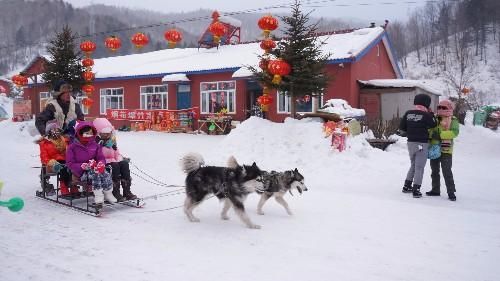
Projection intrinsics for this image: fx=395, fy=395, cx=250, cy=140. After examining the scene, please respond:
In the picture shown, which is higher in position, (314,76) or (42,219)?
Answer: (314,76)

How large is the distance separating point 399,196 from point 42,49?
115051mm

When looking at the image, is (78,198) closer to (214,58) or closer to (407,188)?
(407,188)

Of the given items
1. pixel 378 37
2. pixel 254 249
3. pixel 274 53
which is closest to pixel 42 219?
pixel 254 249

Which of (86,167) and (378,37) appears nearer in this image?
(86,167)

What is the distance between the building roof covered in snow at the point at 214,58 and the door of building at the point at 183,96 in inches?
43.4

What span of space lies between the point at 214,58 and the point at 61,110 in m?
17.2

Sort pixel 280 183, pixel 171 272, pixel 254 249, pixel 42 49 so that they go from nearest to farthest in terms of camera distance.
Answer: pixel 171 272 → pixel 254 249 → pixel 280 183 → pixel 42 49

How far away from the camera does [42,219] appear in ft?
18.9

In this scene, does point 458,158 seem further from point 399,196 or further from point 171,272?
point 171,272

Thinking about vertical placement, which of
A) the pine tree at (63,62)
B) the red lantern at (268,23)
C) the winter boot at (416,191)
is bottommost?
the winter boot at (416,191)

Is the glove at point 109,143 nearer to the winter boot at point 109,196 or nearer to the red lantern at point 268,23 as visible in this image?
the winter boot at point 109,196

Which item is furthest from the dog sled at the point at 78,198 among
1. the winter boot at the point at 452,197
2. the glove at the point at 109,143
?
the winter boot at the point at 452,197

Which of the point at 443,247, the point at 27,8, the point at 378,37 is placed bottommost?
the point at 443,247

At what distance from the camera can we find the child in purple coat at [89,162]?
19.9 ft
